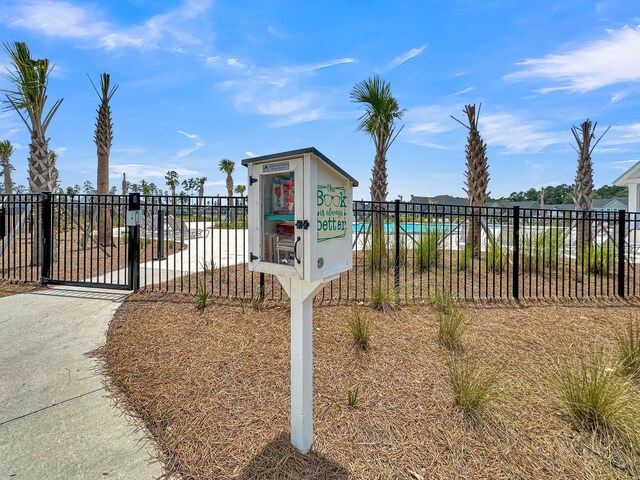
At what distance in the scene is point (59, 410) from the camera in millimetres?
2543

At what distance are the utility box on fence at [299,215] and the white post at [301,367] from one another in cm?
20

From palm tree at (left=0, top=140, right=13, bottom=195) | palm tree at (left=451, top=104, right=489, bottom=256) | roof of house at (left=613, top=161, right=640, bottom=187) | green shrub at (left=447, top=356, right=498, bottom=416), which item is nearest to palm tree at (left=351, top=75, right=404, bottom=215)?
palm tree at (left=451, top=104, right=489, bottom=256)

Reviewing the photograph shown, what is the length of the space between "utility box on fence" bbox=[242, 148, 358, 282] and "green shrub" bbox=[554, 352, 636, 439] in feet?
6.22

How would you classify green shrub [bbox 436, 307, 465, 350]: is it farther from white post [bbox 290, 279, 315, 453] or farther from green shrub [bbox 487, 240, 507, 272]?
green shrub [bbox 487, 240, 507, 272]

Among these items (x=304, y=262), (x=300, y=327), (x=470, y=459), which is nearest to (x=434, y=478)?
(x=470, y=459)

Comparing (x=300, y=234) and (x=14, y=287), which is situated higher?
(x=300, y=234)

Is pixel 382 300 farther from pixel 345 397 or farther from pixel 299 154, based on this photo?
pixel 299 154

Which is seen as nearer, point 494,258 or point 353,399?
point 353,399

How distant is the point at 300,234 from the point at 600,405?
2381 mm

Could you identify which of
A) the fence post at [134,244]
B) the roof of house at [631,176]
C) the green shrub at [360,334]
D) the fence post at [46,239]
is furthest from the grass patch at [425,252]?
the roof of house at [631,176]

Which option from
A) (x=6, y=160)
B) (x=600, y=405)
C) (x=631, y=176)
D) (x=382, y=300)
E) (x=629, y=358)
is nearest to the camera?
(x=600, y=405)

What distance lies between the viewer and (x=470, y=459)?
2.08 meters

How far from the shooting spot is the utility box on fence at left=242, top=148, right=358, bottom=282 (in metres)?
1.94

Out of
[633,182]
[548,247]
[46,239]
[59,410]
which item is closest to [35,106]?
[46,239]
